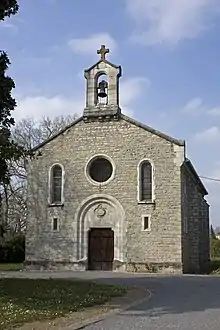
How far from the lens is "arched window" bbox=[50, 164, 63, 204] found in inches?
1270

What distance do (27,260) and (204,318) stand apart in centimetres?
2122

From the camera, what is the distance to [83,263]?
30.7 m

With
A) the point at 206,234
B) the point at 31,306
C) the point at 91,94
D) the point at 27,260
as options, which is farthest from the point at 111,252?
the point at 31,306

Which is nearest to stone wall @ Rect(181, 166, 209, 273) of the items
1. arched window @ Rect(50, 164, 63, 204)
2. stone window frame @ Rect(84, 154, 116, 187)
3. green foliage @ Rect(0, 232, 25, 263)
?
stone window frame @ Rect(84, 154, 116, 187)

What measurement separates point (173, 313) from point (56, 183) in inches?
809

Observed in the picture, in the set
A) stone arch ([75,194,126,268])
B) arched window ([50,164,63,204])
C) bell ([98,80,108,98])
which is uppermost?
bell ([98,80,108,98])

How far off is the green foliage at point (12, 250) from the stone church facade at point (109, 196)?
8.54 metres

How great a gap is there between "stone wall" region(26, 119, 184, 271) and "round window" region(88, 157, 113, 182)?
1.59ft

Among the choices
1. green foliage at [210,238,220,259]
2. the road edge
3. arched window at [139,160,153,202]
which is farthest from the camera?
green foliage at [210,238,220,259]

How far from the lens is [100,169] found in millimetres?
32094

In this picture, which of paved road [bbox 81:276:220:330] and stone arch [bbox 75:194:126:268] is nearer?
paved road [bbox 81:276:220:330]

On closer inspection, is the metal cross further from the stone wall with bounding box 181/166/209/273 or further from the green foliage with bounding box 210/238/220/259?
the green foliage with bounding box 210/238/220/259

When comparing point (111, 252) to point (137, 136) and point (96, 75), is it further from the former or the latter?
point (96, 75)

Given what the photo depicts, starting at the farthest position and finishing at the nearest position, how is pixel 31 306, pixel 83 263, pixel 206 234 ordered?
pixel 206 234 → pixel 83 263 → pixel 31 306
